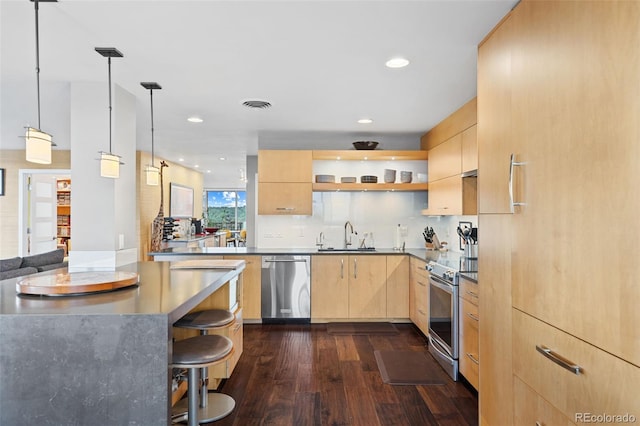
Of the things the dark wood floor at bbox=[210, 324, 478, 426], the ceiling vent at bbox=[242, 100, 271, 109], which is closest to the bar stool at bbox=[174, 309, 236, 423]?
the dark wood floor at bbox=[210, 324, 478, 426]

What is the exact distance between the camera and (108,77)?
3.05 m

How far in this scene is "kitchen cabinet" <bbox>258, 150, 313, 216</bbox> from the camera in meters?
4.97

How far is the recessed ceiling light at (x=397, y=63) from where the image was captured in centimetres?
267

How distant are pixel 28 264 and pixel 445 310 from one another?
4.80m

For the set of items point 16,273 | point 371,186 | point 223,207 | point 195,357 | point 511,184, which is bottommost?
point 195,357

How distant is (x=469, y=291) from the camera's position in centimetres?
290

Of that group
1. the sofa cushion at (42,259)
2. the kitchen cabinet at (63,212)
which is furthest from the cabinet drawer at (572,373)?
the kitchen cabinet at (63,212)

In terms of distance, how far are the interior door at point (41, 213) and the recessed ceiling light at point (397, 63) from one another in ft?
22.7

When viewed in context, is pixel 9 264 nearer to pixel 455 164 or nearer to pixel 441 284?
pixel 441 284

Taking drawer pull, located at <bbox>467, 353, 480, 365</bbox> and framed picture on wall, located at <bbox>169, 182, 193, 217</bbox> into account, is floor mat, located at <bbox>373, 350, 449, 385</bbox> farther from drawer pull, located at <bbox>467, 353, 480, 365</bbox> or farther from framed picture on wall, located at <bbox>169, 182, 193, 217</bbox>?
framed picture on wall, located at <bbox>169, 182, 193, 217</bbox>

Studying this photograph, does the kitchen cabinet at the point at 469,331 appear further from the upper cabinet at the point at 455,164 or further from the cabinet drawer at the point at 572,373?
the upper cabinet at the point at 455,164

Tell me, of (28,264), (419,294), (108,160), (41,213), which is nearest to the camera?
(108,160)

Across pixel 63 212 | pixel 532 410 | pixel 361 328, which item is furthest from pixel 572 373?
pixel 63 212

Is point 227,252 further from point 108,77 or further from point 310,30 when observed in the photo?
point 310,30
